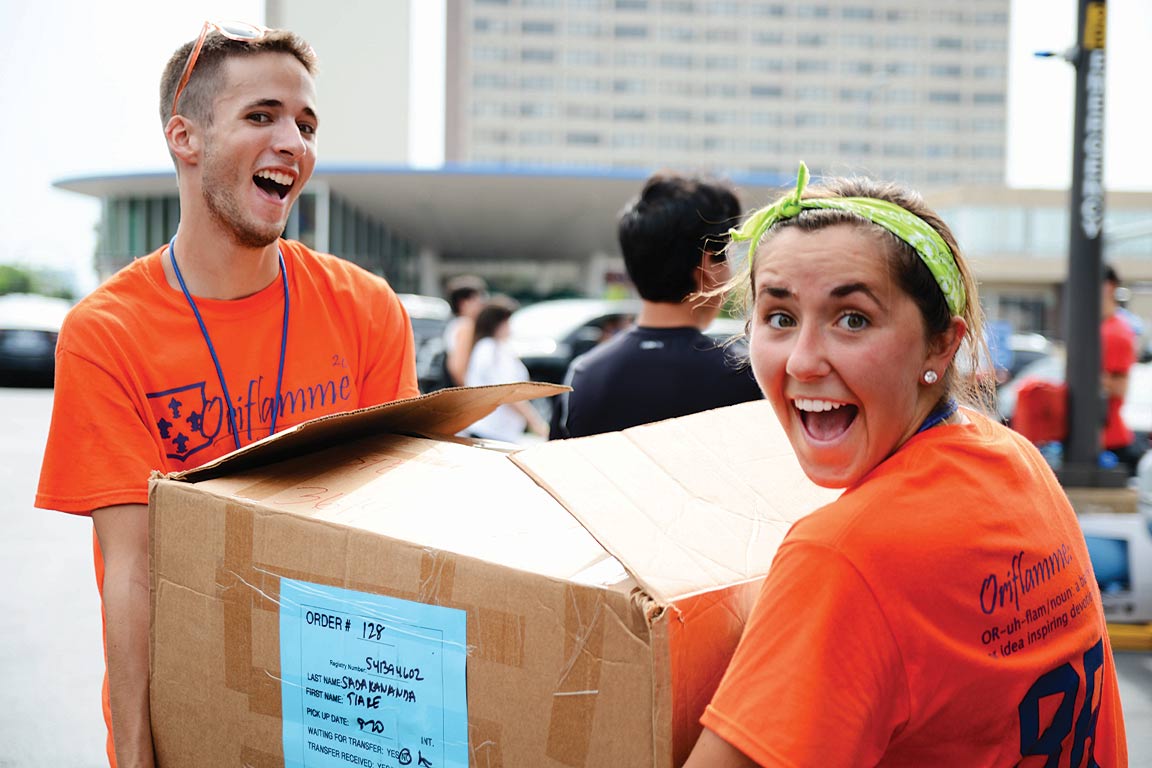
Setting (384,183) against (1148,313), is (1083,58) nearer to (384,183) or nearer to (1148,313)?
(384,183)

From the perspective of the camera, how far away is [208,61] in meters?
1.73

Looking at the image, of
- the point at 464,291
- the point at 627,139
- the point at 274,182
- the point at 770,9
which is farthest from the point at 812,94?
the point at 274,182

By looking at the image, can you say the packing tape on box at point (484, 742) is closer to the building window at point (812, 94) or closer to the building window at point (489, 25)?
the building window at point (489, 25)

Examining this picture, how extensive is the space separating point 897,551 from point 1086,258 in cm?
589

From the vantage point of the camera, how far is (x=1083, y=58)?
603 cm

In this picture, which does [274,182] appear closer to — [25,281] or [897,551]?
[897,551]

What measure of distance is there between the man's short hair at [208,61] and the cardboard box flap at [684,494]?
965mm

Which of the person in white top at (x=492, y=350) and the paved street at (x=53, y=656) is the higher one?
the person in white top at (x=492, y=350)

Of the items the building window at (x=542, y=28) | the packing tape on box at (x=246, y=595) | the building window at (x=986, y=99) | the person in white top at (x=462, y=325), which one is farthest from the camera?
the building window at (x=986, y=99)

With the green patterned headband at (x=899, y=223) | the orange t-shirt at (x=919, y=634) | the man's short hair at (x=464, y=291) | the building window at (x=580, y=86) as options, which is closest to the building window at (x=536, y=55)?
the building window at (x=580, y=86)

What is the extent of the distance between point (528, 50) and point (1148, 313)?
6999cm

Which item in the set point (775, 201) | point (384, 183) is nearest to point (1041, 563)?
point (775, 201)

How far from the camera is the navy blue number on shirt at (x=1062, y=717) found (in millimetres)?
1068

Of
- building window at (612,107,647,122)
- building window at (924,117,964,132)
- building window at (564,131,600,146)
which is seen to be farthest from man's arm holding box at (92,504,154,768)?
building window at (924,117,964,132)
